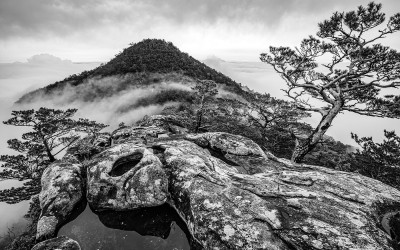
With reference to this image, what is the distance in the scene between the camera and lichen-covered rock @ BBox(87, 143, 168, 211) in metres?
9.23

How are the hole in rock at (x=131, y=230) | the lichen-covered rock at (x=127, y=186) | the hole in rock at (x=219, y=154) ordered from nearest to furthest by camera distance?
the hole in rock at (x=131, y=230) < the lichen-covered rock at (x=127, y=186) < the hole in rock at (x=219, y=154)

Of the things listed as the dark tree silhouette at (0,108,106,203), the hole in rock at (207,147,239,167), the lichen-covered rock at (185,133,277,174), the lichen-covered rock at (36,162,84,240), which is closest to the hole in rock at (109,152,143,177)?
the lichen-covered rock at (36,162,84,240)

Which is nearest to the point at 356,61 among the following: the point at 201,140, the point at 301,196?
the point at 301,196

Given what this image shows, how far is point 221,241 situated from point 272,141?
747 inches

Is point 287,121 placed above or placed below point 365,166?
above

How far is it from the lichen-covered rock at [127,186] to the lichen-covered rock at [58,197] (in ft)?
2.41

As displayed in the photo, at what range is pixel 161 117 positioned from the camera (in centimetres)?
2442

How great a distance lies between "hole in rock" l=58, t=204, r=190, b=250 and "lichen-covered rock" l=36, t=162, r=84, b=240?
52 cm

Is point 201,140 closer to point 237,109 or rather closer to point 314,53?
point 314,53

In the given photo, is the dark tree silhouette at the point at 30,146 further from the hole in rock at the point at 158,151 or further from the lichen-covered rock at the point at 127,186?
the hole in rock at the point at 158,151

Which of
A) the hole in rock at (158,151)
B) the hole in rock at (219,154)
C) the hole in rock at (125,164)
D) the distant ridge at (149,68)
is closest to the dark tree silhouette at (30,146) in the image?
the hole in rock at (125,164)

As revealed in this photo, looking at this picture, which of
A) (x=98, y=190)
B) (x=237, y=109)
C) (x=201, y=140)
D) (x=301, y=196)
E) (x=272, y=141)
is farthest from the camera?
(x=237, y=109)

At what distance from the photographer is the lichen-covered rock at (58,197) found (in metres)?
8.55

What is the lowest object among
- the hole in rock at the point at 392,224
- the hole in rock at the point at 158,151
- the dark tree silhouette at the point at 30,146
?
the dark tree silhouette at the point at 30,146
